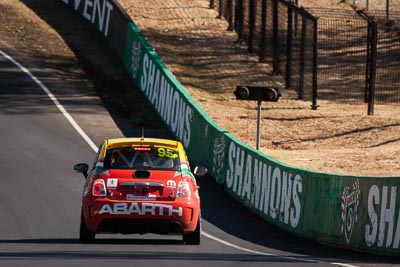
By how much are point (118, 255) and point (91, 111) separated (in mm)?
21451

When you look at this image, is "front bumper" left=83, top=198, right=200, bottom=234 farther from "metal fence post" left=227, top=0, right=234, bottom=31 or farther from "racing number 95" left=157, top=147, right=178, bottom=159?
"metal fence post" left=227, top=0, right=234, bottom=31

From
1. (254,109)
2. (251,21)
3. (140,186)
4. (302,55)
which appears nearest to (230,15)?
(251,21)

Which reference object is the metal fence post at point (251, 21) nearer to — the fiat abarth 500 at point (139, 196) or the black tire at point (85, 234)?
the fiat abarth 500 at point (139, 196)

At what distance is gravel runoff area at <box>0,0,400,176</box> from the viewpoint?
3422cm

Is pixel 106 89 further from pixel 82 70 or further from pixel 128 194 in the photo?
pixel 128 194

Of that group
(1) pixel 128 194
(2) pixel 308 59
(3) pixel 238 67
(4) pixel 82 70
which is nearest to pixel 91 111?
(4) pixel 82 70

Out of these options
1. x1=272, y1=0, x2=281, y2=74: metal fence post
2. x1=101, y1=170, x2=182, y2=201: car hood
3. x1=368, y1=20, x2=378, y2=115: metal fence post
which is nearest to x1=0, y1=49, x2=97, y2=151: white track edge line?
x1=272, y1=0, x2=281, y2=74: metal fence post

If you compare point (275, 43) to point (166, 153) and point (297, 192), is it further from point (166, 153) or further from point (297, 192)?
point (166, 153)

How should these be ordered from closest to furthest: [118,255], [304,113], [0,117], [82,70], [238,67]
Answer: [118,255]
[0,117]
[304,113]
[82,70]
[238,67]

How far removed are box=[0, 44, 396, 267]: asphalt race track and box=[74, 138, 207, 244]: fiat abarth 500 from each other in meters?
0.35

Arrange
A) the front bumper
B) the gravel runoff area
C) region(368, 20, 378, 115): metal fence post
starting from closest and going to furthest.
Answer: the front bumper → the gravel runoff area → region(368, 20, 378, 115): metal fence post

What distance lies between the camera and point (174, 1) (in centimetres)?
5472

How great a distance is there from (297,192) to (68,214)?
4.29 metres

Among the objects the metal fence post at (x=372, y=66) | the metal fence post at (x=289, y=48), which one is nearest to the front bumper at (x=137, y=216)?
the metal fence post at (x=372, y=66)
